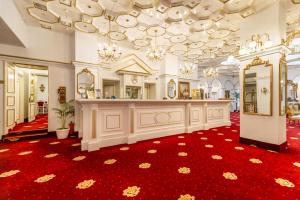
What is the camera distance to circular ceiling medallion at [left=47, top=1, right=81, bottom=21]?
13.3 feet

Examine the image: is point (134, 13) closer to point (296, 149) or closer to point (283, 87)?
point (283, 87)

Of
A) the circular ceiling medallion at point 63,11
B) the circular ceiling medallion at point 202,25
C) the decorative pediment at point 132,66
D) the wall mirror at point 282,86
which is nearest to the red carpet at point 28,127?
the decorative pediment at point 132,66

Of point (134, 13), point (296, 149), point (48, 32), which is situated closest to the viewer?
point (296, 149)

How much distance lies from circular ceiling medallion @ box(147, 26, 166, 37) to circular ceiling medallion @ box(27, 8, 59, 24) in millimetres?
3067

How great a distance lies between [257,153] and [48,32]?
24.2ft

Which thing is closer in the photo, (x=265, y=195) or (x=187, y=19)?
(x=265, y=195)

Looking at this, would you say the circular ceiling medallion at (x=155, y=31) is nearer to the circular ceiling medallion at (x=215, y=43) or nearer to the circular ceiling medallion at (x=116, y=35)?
the circular ceiling medallion at (x=116, y=35)

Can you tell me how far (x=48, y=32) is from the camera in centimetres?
545

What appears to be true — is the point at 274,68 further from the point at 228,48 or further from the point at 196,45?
the point at 228,48

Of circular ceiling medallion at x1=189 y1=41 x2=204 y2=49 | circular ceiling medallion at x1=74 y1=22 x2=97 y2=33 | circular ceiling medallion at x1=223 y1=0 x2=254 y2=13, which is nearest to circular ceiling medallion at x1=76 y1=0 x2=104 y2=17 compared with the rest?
circular ceiling medallion at x1=74 y1=22 x2=97 y2=33

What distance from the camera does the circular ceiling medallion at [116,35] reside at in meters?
5.89

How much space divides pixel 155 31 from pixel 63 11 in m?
3.05

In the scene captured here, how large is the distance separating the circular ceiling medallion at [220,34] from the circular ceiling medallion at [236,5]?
152cm

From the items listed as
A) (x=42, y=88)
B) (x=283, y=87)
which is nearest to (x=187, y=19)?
(x=283, y=87)
